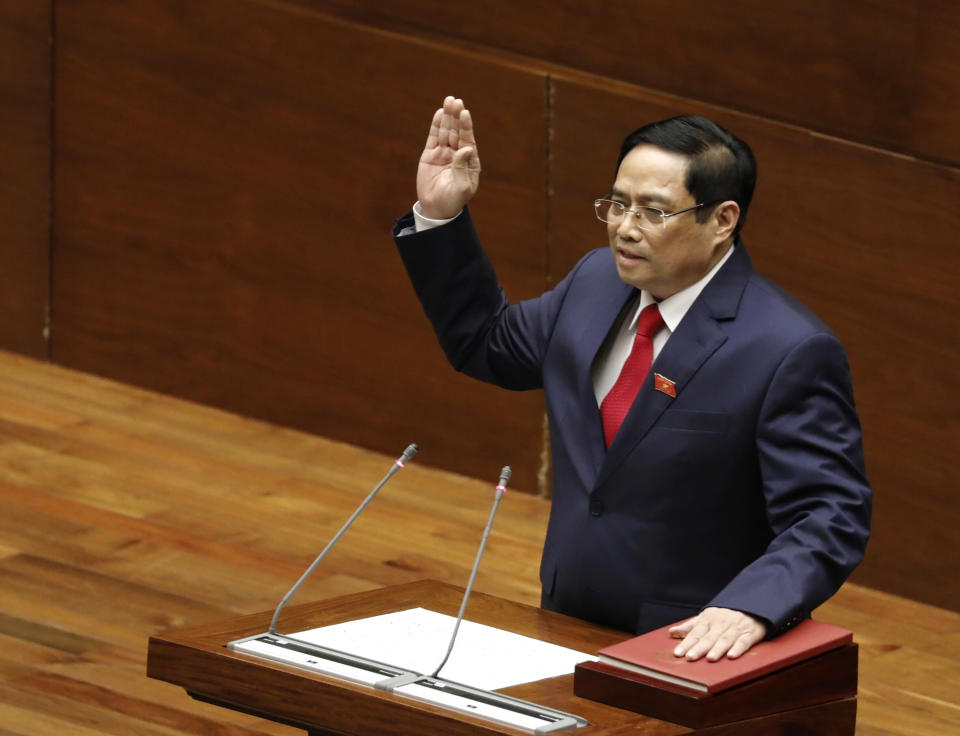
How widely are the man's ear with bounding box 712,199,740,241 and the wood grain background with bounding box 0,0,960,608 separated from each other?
0.67m

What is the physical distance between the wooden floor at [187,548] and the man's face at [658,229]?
0.61 metres

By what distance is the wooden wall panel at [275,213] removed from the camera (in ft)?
6.82

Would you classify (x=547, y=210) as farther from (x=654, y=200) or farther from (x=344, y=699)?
(x=344, y=699)

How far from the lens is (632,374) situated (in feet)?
3.90

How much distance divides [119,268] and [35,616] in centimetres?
66

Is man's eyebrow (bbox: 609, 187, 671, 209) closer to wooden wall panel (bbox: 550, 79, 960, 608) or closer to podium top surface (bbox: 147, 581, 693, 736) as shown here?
podium top surface (bbox: 147, 581, 693, 736)

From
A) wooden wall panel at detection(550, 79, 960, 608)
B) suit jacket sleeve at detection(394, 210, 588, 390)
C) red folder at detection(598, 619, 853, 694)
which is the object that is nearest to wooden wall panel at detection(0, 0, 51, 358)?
wooden wall panel at detection(550, 79, 960, 608)

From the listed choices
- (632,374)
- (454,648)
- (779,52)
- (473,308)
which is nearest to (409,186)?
(779,52)

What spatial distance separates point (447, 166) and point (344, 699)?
381 millimetres

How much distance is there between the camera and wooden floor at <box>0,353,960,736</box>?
1.64 metres

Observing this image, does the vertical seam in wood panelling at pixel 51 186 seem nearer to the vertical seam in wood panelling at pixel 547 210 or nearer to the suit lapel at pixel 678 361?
the vertical seam in wood panelling at pixel 547 210

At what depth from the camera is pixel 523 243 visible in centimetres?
205

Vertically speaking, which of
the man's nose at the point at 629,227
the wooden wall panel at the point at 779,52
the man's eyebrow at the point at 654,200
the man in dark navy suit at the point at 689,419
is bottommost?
the man in dark navy suit at the point at 689,419

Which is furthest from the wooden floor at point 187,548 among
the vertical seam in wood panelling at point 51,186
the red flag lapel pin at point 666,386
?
the red flag lapel pin at point 666,386
